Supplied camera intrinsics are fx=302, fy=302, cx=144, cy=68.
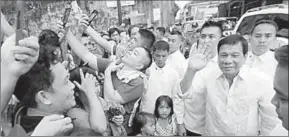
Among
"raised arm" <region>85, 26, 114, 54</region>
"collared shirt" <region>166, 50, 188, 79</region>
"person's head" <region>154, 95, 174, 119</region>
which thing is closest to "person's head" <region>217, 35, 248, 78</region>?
"person's head" <region>154, 95, 174, 119</region>

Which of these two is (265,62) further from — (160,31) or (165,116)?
(160,31)

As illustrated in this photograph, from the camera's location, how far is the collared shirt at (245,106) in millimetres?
1522

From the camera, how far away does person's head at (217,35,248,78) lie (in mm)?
1537

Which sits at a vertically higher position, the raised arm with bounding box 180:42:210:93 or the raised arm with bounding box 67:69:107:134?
the raised arm with bounding box 180:42:210:93

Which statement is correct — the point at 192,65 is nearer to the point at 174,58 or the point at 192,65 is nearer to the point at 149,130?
the point at 149,130

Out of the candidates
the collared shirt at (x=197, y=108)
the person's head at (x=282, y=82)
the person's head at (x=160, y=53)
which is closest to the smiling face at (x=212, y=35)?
the person's head at (x=160, y=53)

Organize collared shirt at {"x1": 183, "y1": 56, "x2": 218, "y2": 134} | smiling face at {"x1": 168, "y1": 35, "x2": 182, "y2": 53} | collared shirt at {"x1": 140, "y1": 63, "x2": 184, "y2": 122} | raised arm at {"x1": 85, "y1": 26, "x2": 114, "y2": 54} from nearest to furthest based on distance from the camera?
collared shirt at {"x1": 183, "y1": 56, "x2": 218, "y2": 134} → collared shirt at {"x1": 140, "y1": 63, "x2": 184, "y2": 122} → raised arm at {"x1": 85, "y1": 26, "x2": 114, "y2": 54} → smiling face at {"x1": 168, "y1": 35, "x2": 182, "y2": 53}

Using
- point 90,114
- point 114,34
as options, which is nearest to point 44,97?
point 90,114

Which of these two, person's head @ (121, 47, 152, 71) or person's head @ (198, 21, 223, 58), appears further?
person's head @ (198, 21, 223, 58)

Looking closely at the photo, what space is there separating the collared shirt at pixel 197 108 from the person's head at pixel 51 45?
2.68ft

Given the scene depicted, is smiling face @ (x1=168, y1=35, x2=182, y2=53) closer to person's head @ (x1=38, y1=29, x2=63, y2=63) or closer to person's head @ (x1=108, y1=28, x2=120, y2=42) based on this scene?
person's head @ (x1=108, y1=28, x2=120, y2=42)

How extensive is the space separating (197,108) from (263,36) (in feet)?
1.92

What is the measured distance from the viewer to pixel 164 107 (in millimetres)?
1990

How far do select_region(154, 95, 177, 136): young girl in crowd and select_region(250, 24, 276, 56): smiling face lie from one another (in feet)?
2.12
